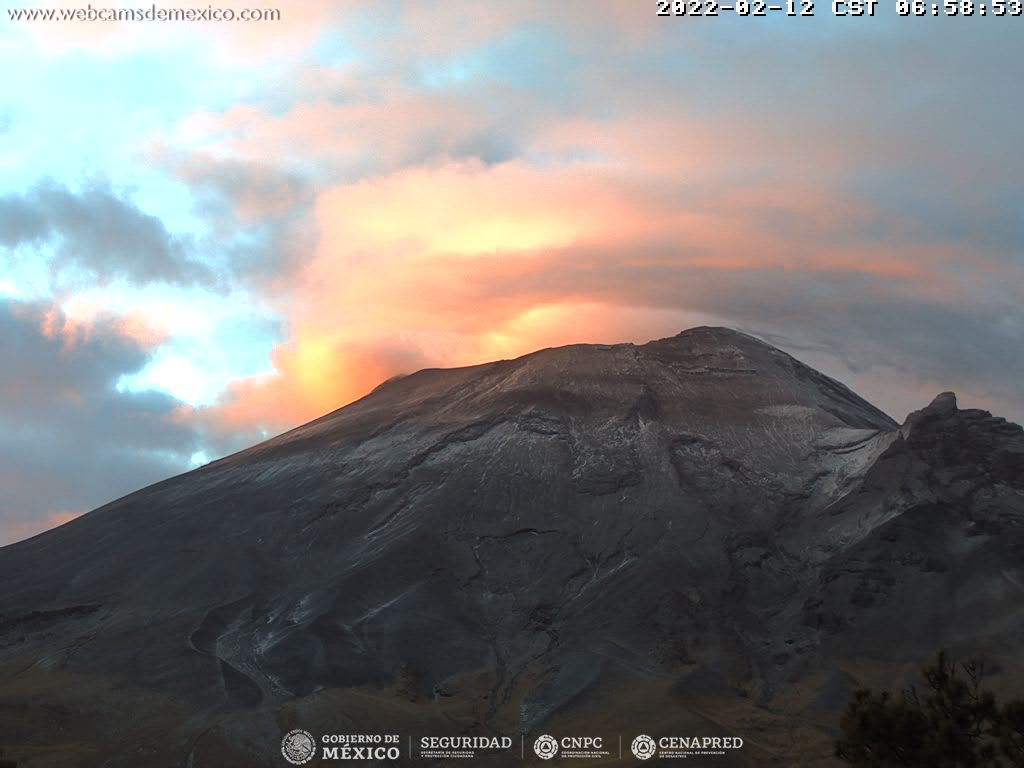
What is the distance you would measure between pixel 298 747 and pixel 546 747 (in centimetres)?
3680

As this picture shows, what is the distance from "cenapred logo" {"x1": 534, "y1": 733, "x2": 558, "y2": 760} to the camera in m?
184

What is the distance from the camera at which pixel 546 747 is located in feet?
612

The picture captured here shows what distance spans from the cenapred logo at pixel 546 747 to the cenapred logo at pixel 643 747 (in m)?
11.7

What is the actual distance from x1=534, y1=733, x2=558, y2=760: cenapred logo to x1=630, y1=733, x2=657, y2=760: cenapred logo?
38.5ft

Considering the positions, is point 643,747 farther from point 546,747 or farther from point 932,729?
point 932,729

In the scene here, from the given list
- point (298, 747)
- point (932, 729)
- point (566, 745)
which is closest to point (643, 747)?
point (566, 745)

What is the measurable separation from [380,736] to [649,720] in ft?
137

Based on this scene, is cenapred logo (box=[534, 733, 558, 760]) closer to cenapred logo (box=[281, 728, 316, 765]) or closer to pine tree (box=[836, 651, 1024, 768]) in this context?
cenapred logo (box=[281, 728, 316, 765])

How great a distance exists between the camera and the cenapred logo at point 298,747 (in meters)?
182

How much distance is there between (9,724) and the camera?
644 feet

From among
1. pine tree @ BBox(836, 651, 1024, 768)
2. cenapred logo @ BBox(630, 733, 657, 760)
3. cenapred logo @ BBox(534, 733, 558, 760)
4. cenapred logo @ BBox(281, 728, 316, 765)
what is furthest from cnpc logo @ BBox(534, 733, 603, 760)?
pine tree @ BBox(836, 651, 1024, 768)

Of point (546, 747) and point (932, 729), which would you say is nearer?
point (932, 729)

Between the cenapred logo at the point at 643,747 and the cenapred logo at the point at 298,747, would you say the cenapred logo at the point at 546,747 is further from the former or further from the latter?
the cenapred logo at the point at 298,747

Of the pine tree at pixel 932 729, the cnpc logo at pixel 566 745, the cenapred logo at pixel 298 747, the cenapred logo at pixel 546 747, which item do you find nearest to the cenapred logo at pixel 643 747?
the cnpc logo at pixel 566 745
